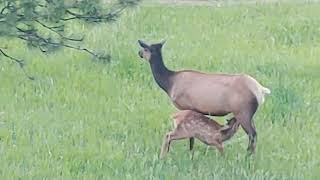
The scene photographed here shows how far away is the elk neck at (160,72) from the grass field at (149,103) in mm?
425

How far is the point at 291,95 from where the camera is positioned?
9.88 m

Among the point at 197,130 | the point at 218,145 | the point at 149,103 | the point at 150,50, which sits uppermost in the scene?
the point at 150,50

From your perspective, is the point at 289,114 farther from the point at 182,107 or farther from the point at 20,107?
the point at 20,107

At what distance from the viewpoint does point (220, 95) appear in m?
8.26

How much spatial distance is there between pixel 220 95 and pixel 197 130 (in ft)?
1.16

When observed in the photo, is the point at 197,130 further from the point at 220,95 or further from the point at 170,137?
the point at 220,95

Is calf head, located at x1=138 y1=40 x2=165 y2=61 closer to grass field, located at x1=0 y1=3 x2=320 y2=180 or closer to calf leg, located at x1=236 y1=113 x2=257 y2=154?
grass field, located at x1=0 y1=3 x2=320 y2=180

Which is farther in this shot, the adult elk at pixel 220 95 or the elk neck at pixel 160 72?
the elk neck at pixel 160 72

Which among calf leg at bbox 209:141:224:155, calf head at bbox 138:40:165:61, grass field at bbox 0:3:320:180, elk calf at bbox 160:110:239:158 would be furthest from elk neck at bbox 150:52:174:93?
calf leg at bbox 209:141:224:155

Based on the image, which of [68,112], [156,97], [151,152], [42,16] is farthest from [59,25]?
[156,97]

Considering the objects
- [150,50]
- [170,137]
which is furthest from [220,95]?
[150,50]

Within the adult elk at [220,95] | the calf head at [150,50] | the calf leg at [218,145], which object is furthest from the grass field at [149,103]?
the calf head at [150,50]

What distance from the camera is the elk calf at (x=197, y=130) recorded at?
26.6 ft

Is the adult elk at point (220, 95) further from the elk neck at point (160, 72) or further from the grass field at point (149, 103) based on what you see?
the grass field at point (149, 103)
